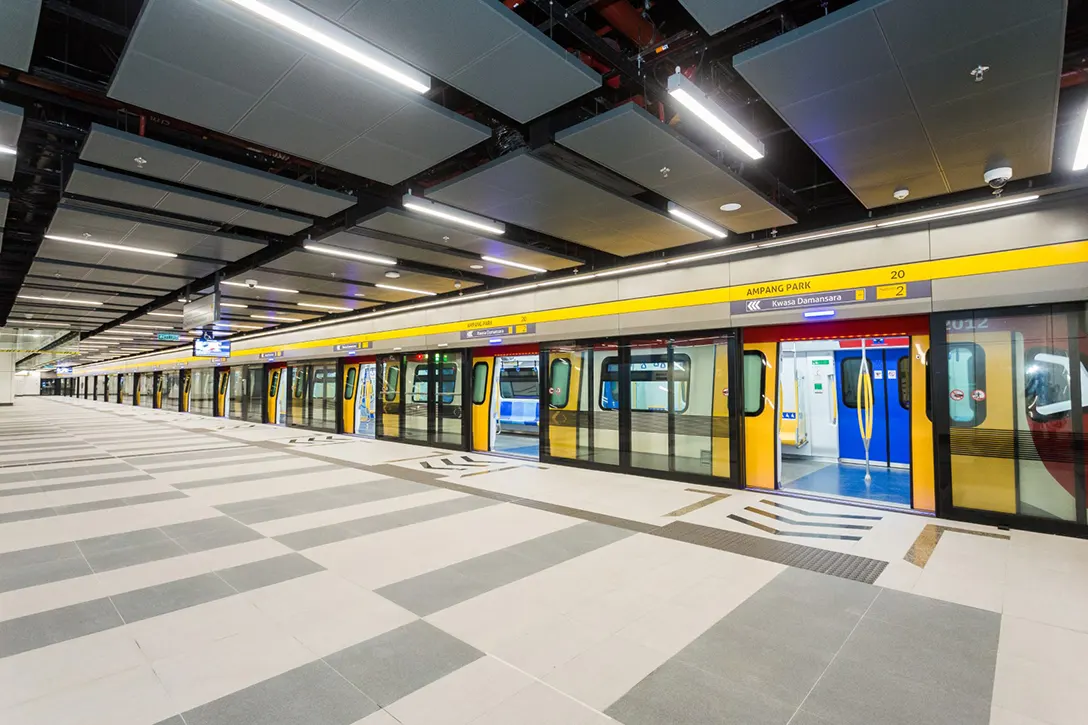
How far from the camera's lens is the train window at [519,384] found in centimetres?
1554

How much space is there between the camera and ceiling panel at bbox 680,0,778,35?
275 cm

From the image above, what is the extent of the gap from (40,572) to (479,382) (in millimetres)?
7738

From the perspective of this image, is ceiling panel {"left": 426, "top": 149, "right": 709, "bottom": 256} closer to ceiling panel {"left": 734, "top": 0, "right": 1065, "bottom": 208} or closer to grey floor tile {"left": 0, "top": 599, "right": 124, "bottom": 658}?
ceiling panel {"left": 734, "top": 0, "right": 1065, "bottom": 208}

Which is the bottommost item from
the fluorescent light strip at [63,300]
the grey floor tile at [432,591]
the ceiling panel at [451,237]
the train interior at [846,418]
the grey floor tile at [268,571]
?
the grey floor tile at [268,571]

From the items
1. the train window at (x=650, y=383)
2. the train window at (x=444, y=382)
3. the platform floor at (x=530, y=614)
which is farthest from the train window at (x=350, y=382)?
the train window at (x=650, y=383)

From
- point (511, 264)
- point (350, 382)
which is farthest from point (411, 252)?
point (350, 382)

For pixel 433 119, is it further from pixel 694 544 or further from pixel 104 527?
pixel 104 527

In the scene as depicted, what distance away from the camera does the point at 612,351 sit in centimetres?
862

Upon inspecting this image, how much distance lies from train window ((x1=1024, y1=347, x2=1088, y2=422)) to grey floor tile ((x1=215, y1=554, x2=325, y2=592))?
665 centimetres

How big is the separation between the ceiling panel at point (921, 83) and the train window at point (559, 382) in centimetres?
537

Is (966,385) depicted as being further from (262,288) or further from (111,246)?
(262,288)

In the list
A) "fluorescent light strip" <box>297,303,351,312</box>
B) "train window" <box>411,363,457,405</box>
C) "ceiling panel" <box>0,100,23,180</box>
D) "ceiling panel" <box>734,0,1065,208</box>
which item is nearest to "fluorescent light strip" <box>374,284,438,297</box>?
"train window" <box>411,363,457,405</box>

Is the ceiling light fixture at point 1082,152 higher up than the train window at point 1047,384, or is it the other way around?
the ceiling light fixture at point 1082,152

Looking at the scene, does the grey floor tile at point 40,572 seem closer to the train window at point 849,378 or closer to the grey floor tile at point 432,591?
the grey floor tile at point 432,591
